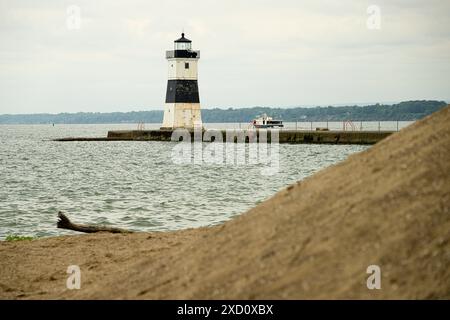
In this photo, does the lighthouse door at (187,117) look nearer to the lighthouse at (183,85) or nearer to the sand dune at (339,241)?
the lighthouse at (183,85)

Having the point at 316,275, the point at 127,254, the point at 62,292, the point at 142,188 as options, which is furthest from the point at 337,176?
the point at 142,188

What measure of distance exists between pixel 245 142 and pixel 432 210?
78.0m

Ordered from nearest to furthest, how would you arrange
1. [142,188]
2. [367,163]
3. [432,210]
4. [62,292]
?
1. [432,210]
2. [367,163]
3. [62,292]
4. [142,188]

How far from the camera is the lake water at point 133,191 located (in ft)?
71.6

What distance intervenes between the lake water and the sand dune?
11064 mm

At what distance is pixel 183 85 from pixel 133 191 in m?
36.6

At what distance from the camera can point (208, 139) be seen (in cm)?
7994

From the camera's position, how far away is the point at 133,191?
32.8 meters

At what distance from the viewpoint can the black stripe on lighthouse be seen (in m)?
68.4

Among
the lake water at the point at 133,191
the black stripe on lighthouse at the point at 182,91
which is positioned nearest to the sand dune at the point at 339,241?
the lake water at the point at 133,191

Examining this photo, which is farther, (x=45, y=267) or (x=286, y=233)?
(x=45, y=267)

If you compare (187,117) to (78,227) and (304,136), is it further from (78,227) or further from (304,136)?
(78,227)

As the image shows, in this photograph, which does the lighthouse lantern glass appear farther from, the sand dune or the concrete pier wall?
the sand dune
